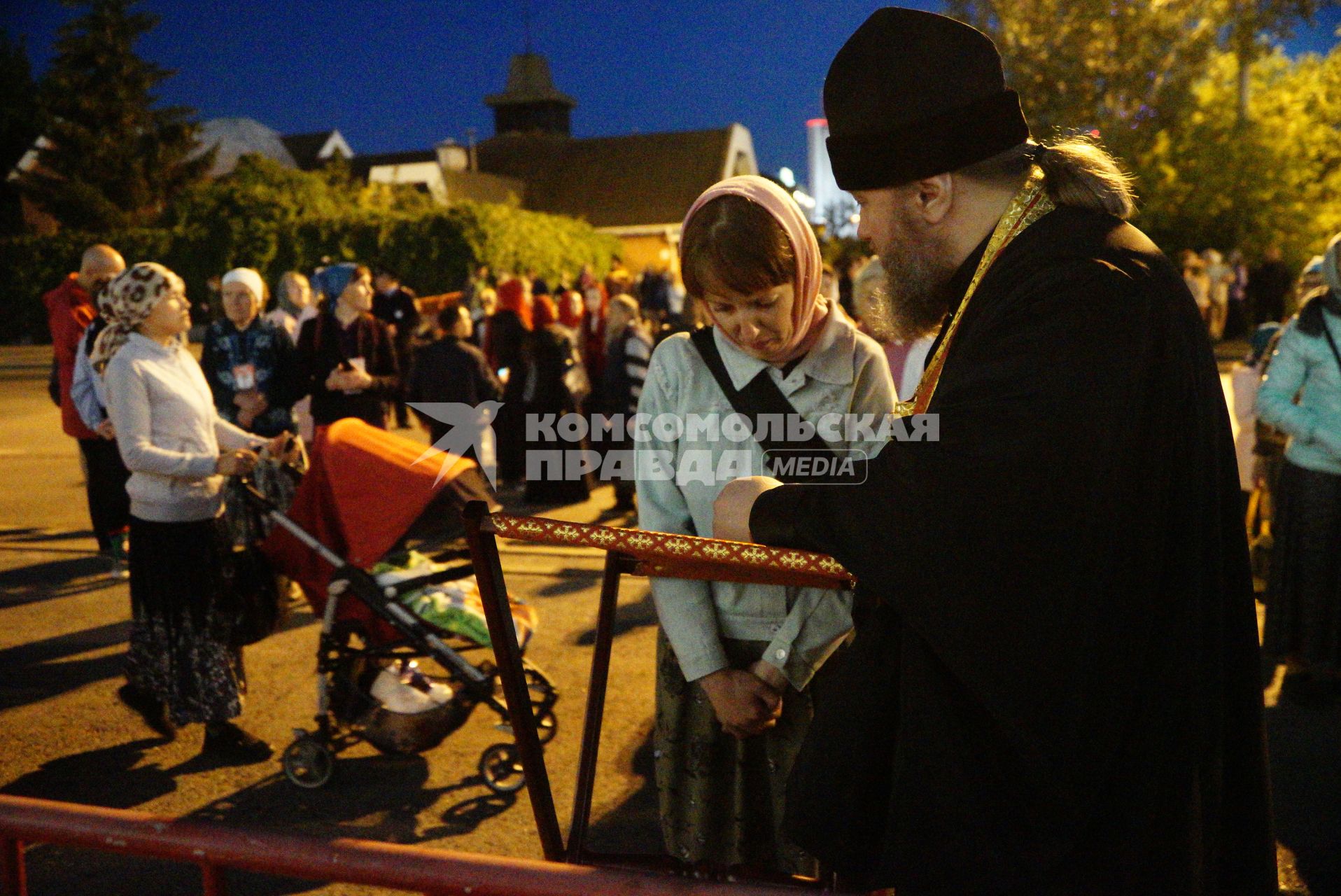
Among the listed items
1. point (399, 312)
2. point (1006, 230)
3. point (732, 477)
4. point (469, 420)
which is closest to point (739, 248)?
point (732, 477)

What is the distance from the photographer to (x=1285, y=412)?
4.46 meters

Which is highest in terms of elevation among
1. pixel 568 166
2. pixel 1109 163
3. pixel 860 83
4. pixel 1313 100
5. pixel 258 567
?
pixel 568 166

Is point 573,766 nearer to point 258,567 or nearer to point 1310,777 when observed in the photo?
point 258,567

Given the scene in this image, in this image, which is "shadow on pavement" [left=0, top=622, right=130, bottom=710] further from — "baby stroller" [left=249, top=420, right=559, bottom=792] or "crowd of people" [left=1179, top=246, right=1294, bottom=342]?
"crowd of people" [left=1179, top=246, right=1294, bottom=342]

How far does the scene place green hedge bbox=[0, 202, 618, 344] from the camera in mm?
27734

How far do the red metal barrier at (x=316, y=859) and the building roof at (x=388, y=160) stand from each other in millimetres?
60353

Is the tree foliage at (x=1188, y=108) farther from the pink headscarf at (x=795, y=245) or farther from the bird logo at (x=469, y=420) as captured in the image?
the pink headscarf at (x=795, y=245)

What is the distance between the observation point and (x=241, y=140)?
5875 centimetres

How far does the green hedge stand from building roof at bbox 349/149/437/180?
28.0 metres

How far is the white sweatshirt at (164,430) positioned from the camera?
4016 mm

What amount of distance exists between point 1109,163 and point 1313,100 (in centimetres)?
3153

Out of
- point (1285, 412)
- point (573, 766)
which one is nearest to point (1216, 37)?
point (1285, 412)

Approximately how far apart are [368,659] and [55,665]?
2.36 m

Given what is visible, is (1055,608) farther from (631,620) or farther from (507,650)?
(631,620)
